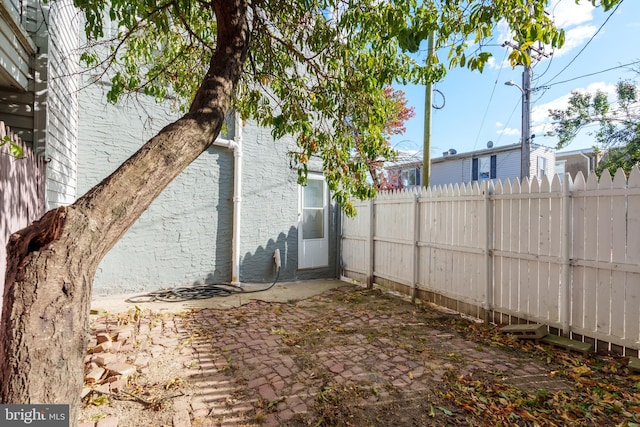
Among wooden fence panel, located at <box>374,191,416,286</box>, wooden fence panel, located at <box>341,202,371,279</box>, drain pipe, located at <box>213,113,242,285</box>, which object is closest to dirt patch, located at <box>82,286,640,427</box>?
wooden fence panel, located at <box>374,191,416,286</box>

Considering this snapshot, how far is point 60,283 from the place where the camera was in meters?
1.13

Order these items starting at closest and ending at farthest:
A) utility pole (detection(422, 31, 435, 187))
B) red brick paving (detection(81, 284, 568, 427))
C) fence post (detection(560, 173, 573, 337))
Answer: red brick paving (detection(81, 284, 568, 427))
fence post (detection(560, 173, 573, 337))
utility pole (detection(422, 31, 435, 187))

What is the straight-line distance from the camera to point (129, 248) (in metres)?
5.67

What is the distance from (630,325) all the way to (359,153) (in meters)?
3.29

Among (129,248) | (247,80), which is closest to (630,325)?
(247,80)

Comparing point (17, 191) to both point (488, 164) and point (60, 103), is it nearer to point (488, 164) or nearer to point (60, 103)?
point (60, 103)

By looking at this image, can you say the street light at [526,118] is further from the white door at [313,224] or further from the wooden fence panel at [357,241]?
the white door at [313,224]

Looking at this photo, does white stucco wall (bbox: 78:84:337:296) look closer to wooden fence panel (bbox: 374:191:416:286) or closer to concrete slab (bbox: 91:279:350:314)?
concrete slab (bbox: 91:279:350:314)

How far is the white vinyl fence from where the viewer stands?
330 cm

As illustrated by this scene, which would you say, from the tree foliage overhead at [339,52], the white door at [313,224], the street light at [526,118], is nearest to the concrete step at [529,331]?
the tree foliage overhead at [339,52]

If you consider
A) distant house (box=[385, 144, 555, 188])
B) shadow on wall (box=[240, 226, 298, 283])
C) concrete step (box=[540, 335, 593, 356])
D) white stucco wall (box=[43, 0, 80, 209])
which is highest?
distant house (box=[385, 144, 555, 188])

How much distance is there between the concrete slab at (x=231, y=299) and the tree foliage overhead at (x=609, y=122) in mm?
10027

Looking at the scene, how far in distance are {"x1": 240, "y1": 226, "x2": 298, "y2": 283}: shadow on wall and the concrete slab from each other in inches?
7.5

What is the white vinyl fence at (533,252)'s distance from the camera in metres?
3.30
